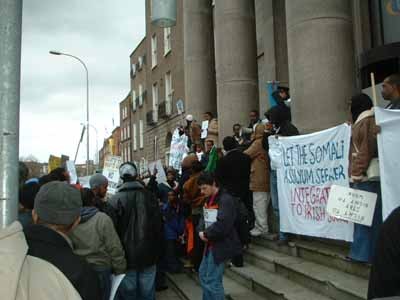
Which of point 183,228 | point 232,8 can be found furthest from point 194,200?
point 232,8

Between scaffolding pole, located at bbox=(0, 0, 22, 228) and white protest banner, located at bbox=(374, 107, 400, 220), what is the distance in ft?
11.3

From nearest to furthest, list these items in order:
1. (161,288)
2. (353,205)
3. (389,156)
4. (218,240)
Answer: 1. (389,156)
2. (353,205)
3. (218,240)
4. (161,288)

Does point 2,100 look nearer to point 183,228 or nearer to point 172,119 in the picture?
point 183,228

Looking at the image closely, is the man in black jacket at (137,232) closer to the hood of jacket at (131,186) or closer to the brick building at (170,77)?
the hood of jacket at (131,186)

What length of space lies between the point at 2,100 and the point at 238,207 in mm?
3144

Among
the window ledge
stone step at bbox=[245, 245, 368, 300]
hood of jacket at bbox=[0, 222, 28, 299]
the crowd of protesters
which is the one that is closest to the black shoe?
the crowd of protesters

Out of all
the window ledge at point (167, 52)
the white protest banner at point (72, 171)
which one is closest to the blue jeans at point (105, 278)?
the white protest banner at point (72, 171)

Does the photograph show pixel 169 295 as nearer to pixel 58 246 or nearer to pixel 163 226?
pixel 163 226

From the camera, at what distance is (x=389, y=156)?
4.62 metres

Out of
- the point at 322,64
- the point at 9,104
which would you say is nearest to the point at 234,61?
the point at 322,64

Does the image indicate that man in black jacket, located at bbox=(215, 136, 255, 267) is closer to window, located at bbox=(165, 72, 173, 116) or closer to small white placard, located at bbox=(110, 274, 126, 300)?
small white placard, located at bbox=(110, 274, 126, 300)

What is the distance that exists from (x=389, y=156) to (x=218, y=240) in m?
1.96

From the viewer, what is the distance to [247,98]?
12.8 meters

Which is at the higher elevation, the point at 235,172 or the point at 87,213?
the point at 235,172
